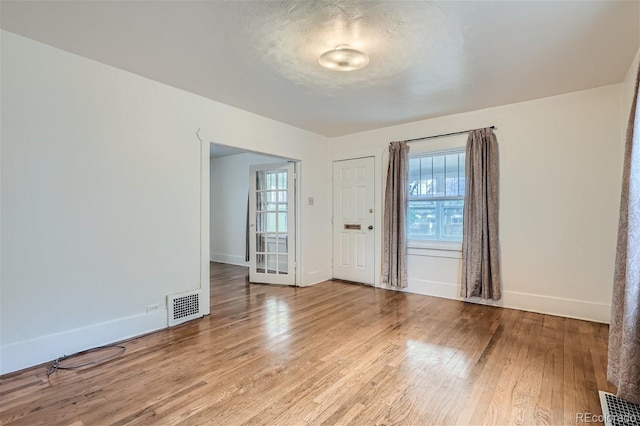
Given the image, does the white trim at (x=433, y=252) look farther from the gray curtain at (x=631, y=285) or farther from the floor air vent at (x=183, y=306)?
the floor air vent at (x=183, y=306)

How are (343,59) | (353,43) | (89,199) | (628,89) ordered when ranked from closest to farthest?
(353,43) → (343,59) → (89,199) → (628,89)

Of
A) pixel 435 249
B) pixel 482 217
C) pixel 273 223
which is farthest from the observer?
pixel 273 223

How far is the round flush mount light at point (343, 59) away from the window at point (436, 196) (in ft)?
7.55

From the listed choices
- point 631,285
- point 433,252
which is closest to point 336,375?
point 631,285

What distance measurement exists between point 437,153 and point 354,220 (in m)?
1.67

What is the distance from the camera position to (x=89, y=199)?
2732 mm

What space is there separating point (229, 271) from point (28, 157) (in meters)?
4.25

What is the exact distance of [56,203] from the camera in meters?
2.55

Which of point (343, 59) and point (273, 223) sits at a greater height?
point (343, 59)

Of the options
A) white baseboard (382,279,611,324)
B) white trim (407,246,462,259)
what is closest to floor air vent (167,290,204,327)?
white trim (407,246,462,259)

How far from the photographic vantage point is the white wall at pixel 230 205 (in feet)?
23.2

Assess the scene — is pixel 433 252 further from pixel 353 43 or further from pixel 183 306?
pixel 183 306

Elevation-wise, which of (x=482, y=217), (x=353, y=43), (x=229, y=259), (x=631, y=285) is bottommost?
(x=229, y=259)

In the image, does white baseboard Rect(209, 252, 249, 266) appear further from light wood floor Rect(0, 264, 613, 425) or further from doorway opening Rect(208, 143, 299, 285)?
light wood floor Rect(0, 264, 613, 425)
